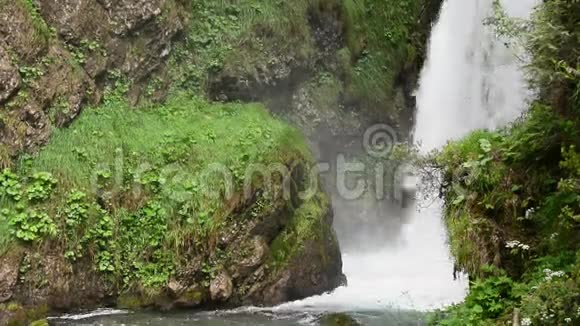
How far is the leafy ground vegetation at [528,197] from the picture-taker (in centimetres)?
484

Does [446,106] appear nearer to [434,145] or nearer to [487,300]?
[434,145]

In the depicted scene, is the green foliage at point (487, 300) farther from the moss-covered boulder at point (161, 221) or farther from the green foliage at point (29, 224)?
the green foliage at point (29, 224)

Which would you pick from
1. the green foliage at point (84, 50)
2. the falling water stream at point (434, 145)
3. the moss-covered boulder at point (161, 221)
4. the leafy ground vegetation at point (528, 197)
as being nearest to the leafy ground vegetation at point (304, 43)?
the falling water stream at point (434, 145)

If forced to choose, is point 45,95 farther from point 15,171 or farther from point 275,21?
point 275,21

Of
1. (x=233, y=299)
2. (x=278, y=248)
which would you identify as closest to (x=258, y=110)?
(x=278, y=248)

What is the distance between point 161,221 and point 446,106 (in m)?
7.82

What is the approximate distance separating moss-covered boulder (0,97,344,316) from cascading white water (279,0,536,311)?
164 centimetres

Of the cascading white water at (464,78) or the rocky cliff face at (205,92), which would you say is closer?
the rocky cliff face at (205,92)

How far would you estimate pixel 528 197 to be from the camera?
5.74 m

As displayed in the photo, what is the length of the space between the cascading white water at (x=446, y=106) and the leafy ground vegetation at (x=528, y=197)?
5475mm

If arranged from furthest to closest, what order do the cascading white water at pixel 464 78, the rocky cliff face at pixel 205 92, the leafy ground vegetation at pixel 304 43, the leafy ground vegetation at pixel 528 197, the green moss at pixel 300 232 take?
1. the cascading white water at pixel 464 78
2. the leafy ground vegetation at pixel 304 43
3. the green moss at pixel 300 232
4. the rocky cliff face at pixel 205 92
5. the leafy ground vegetation at pixel 528 197

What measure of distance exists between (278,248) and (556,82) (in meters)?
6.05

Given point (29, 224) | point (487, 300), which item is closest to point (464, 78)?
point (29, 224)

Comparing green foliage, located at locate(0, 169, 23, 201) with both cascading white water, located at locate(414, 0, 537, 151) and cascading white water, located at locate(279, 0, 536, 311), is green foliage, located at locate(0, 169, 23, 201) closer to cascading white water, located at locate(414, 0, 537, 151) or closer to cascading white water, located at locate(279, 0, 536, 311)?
cascading white water, located at locate(279, 0, 536, 311)
